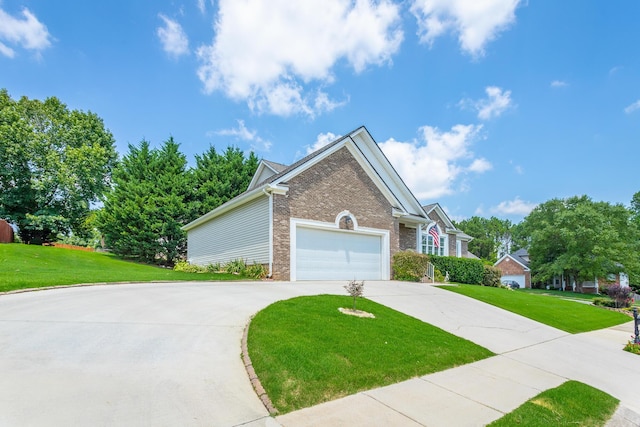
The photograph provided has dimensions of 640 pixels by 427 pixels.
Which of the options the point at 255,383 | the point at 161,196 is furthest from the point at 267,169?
the point at 255,383

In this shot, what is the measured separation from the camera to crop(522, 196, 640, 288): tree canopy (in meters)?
38.3

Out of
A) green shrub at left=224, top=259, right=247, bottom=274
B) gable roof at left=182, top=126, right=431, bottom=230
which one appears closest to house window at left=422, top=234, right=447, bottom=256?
gable roof at left=182, top=126, right=431, bottom=230

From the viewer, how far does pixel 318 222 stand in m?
15.1

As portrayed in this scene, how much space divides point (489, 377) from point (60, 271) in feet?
52.3

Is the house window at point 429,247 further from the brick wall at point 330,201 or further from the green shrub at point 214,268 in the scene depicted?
the green shrub at point 214,268

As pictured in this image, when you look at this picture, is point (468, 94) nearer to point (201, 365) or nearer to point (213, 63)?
point (213, 63)

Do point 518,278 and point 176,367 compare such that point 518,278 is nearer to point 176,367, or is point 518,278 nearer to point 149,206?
point 149,206

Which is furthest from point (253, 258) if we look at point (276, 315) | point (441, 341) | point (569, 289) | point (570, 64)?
point (569, 289)

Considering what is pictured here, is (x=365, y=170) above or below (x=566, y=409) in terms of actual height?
above

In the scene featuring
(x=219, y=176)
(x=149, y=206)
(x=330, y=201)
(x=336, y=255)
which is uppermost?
(x=219, y=176)

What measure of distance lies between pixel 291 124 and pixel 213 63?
234 inches

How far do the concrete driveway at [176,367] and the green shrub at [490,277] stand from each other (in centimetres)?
1331

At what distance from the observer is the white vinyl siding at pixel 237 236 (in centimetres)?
1441

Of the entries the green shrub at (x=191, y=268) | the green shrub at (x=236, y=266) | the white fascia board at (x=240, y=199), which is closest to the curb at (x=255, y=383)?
the white fascia board at (x=240, y=199)
